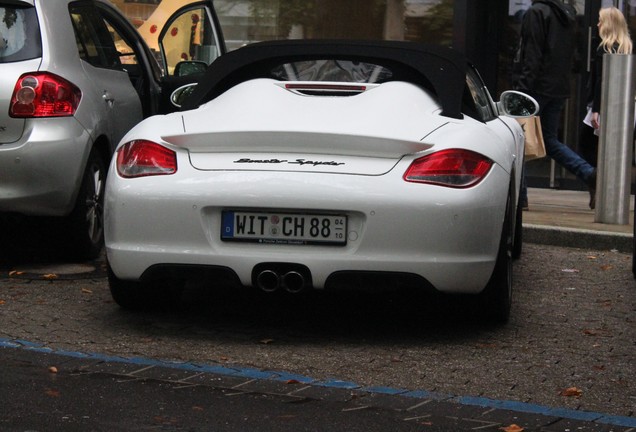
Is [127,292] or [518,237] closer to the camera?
[127,292]

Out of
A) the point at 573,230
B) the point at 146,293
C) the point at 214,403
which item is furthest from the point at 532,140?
the point at 214,403

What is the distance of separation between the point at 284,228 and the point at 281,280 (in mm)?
227

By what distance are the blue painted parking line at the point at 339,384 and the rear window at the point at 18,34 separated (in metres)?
2.24

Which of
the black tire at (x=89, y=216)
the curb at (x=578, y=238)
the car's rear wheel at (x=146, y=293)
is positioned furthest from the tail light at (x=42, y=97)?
the curb at (x=578, y=238)

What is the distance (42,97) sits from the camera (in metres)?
7.73

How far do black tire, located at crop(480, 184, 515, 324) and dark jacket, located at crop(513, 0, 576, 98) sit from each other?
5483mm

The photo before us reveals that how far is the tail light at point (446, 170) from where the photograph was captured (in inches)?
236

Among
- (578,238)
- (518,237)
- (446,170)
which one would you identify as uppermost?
(446,170)

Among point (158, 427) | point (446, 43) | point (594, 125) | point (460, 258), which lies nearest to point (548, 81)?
point (594, 125)

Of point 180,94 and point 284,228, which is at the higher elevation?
point 180,94

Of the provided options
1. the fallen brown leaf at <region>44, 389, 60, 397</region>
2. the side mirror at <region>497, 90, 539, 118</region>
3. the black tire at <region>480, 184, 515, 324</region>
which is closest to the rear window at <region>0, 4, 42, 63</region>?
the side mirror at <region>497, 90, 539, 118</region>

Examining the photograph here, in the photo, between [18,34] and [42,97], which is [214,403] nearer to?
[42,97]

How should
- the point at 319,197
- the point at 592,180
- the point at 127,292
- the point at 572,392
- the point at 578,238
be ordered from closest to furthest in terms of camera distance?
1. the point at 572,392
2. the point at 319,197
3. the point at 127,292
4. the point at 578,238
5. the point at 592,180

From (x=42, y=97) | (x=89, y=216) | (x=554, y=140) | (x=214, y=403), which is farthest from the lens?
(x=554, y=140)
